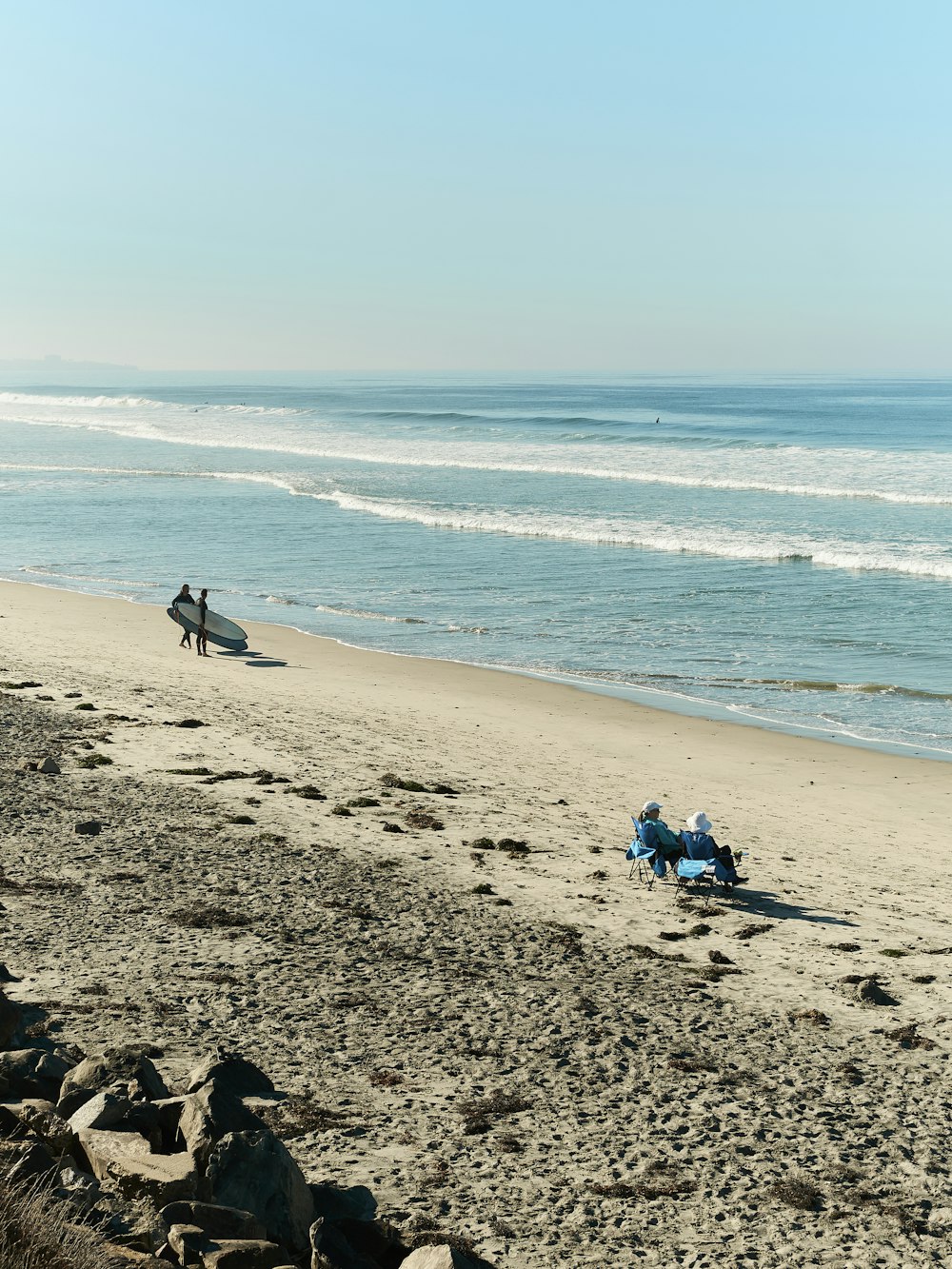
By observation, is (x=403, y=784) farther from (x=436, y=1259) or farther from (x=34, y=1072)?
(x=436, y=1259)

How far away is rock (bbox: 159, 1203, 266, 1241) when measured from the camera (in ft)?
16.0

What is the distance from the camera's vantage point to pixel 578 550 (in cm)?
3400

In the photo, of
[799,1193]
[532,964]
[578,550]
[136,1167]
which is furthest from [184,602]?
[799,1193]

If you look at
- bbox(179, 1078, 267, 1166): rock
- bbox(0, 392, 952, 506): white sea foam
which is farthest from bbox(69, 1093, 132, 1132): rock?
bbox(0, 392, 952, 506): white sea foam

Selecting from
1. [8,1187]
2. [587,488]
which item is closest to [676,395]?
[587,488]

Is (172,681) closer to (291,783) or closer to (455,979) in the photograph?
(291,783)

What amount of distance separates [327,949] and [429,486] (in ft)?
139

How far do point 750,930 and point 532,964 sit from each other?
6.85 ft

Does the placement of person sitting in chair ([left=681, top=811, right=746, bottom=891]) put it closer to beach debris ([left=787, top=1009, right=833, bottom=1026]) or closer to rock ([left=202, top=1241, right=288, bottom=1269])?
beach debris ([left=787, top=1009, right=833, bottom=1026])

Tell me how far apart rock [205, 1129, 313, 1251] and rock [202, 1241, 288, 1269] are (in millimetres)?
254

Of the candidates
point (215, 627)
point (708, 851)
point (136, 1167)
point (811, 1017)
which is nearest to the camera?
point (136, 1167)

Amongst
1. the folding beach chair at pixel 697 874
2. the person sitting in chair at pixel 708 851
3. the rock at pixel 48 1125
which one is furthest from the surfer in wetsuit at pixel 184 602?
the rock at pixel 48 1125

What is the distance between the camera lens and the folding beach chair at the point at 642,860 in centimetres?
1108

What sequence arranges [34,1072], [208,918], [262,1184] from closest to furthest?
[262,1184]
[34,1072]
[208,918]
